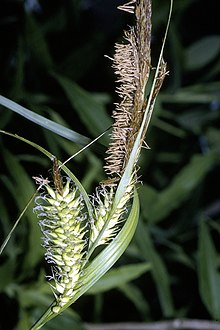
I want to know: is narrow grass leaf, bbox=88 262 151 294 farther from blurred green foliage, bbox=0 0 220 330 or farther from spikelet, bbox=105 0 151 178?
spikelet, bbox=105 0 151 178

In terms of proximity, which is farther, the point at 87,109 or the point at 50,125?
the point at 87,109

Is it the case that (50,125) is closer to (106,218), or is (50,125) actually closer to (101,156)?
(106,218)

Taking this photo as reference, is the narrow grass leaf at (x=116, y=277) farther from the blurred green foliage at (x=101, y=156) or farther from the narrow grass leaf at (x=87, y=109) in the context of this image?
the narrow grass leaf at (x=87, y=109)

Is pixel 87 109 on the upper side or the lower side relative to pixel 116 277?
upper

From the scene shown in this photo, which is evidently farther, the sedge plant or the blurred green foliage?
the blurred green foliage

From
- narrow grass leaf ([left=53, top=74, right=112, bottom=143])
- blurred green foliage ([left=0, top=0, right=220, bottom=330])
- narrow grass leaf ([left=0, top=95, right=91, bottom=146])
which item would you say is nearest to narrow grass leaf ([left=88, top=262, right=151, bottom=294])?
blurred green foliage ([left=0, top=0, right=220, bottom=330])

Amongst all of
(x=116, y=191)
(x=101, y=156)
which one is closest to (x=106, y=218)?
(x=116, y=191)

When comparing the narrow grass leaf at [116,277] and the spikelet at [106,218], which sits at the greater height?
the spikelet at [106,218]

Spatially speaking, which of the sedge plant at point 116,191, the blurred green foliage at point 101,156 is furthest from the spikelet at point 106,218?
the blurred green foliage at point 101,156
